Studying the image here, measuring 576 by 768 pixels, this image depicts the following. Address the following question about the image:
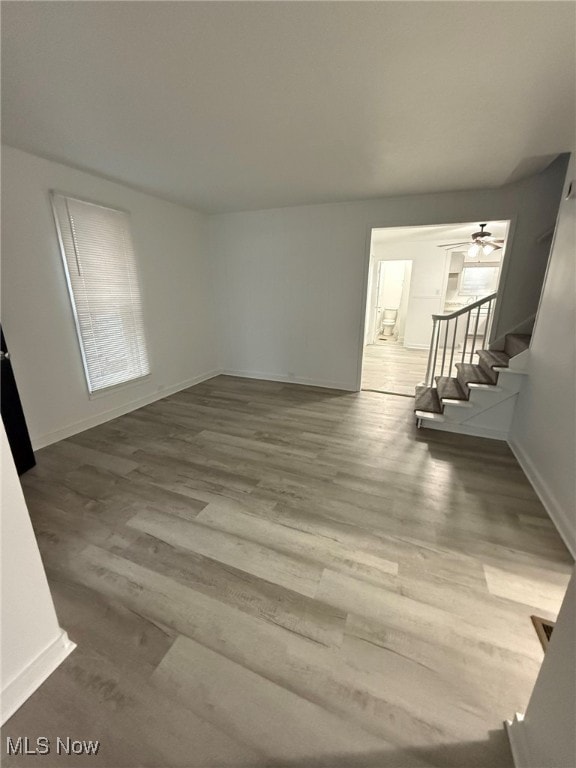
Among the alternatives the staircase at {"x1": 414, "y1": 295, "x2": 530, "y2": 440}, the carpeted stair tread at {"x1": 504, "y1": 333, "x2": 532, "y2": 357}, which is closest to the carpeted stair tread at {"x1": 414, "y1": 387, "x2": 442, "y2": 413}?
the staircase at {"x1": 414, "y1": 295, "x2": 530, "y2": 440}

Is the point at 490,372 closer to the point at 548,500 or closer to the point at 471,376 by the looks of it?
the point at 471,376

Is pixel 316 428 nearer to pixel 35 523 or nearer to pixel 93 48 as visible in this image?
pixel 35 523

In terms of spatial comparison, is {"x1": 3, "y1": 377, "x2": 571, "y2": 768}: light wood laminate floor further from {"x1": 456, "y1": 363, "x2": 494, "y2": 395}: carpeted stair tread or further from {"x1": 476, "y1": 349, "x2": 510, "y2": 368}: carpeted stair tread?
{"x1": 476, "y1": 349, "x2": 510, "y2": 368}: carpeted stair tread

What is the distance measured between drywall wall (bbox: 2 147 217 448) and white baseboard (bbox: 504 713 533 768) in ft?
11.9

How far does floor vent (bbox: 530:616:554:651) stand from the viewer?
4.23 ft

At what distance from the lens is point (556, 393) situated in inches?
86.2

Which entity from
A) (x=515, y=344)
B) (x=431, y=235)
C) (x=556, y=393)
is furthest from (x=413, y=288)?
(x=556, y=393)

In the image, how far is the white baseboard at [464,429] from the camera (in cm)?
305

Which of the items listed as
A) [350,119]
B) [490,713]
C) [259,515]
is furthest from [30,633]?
[350,119]

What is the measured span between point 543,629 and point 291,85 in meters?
2.94

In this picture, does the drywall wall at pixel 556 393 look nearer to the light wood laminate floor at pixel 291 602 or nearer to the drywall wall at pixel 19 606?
the light wood laminate floor at pixel 291 602

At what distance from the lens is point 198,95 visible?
5.70 feet

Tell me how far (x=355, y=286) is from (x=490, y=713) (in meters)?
3.97

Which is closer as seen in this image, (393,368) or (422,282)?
(393,368)
